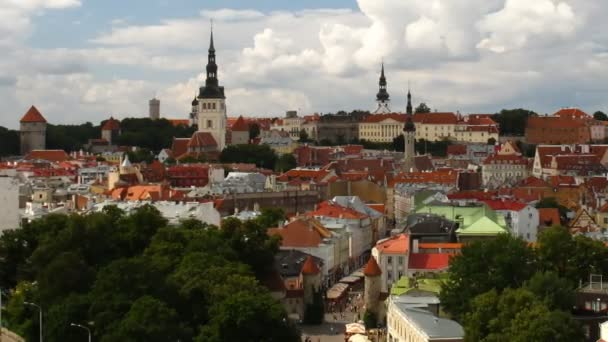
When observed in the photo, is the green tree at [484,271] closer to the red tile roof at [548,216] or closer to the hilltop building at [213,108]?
the red tile roof at [548,216]

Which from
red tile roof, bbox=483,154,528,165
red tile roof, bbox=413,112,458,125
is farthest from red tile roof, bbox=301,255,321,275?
red tile roof, bbox=413,112,458,125

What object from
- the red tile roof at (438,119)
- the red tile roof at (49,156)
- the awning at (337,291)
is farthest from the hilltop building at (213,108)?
the awning at (337,291)

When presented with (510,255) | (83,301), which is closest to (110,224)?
(83,301)

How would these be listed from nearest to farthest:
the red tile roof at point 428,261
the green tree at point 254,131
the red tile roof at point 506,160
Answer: the red tile roof at point 428,261
the red tile roof at point 506,160
the green tree at point 254,131

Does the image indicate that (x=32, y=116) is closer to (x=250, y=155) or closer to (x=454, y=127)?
(x=250, y=155)

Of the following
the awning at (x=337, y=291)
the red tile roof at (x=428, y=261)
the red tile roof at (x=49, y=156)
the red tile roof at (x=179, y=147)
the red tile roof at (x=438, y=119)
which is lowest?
the awning at (x=337, y=291)

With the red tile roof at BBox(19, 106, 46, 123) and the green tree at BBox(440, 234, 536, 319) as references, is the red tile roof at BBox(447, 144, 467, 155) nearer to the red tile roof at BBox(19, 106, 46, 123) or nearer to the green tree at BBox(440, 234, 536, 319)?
the red tile roof at BBox(19, 106, 46, 123)

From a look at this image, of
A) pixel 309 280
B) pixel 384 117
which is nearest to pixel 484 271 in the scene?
pixel 309 280
